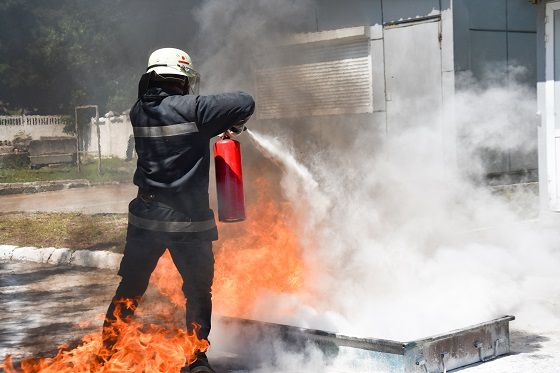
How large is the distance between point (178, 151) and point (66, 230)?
26.4ft

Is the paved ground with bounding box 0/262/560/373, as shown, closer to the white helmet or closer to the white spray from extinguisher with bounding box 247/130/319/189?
the white helmet

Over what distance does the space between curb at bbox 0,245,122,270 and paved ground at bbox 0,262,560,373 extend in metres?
0.17

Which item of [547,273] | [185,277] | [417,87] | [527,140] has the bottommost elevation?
[547,273]

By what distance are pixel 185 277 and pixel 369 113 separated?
5495 millimetres

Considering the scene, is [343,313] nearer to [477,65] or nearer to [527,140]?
[477,65]

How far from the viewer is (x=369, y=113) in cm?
946

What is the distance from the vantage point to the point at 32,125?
25.3 m

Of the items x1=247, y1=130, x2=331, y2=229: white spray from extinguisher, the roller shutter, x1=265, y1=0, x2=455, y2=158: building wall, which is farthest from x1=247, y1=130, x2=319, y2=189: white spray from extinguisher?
the roller shutter

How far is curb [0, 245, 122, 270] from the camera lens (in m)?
9.37

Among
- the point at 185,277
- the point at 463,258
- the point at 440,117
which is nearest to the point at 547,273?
the point at 463,258

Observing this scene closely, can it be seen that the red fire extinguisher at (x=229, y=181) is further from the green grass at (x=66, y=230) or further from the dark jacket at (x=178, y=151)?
the green grass at (x=66, y=230)

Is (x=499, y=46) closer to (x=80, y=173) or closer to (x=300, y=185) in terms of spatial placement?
(x=300, y=185)

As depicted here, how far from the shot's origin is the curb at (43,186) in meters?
19.7

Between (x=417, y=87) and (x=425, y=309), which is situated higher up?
(x=417, y=87)
